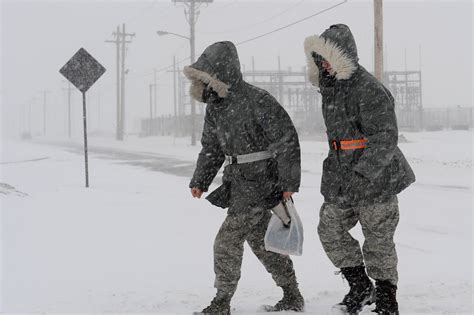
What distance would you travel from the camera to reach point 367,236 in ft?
11.8

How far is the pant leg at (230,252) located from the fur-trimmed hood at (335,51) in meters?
1.08

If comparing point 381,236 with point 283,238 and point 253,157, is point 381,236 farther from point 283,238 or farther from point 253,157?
point 253,157

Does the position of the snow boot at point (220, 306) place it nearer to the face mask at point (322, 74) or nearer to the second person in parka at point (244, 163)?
the second person in parka at point (244, 163)

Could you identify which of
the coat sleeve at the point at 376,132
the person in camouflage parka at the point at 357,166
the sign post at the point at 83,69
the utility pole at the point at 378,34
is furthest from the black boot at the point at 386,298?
the utility pole at the point at 378,34

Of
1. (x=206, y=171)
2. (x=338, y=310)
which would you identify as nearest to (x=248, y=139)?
(x=206, y=171)

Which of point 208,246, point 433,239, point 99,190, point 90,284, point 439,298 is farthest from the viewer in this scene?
point 99,190

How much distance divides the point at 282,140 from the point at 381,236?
0.88 meters

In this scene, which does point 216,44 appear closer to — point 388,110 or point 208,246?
point 388,110

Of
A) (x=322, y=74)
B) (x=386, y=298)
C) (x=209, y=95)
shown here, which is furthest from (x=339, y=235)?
(x=209, y=95)

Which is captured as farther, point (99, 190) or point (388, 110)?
point (99, 190)

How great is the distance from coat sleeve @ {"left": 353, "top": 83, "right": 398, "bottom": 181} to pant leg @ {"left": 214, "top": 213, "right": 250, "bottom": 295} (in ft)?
2.83

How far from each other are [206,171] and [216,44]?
0.93 metres

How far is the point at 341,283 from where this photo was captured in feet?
15.3

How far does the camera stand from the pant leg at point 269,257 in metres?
3.92
